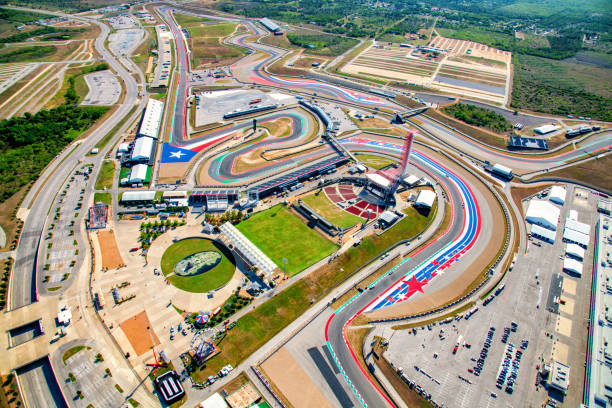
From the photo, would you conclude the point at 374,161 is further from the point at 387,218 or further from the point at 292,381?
the point at 292,381

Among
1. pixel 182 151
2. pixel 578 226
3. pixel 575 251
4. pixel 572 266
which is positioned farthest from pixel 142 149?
pixel 578 226

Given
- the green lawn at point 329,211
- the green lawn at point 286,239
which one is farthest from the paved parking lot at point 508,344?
the green lawn at point 329,211

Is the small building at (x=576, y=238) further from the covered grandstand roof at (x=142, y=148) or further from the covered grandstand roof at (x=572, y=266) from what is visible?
the covered grandstand roof at (x=142, y=148)

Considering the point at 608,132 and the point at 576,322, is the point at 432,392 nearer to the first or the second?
the point at 576,322

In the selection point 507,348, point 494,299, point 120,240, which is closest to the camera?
point 507,348

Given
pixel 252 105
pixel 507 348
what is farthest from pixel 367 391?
pixel 252 105

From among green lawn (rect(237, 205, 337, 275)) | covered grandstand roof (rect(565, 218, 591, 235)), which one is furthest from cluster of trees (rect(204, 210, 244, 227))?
covered grandstand roof (rect(565, 218, 591, 235))

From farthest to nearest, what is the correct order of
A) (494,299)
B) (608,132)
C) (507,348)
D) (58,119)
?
(608,132) → (58,119) → (494,299) → (507,348)
